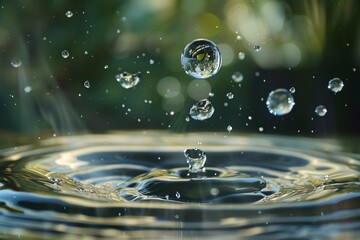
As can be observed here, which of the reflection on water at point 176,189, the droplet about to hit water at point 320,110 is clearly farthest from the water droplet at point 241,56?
the reflection on water at point 176,189

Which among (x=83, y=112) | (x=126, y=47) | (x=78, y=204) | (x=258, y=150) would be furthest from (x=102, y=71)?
(x=78, y=204)

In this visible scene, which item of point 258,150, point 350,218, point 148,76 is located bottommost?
point 350,218

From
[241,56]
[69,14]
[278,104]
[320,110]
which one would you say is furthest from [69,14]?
[278,104]

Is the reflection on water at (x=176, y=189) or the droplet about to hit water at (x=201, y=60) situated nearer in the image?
the reflection on water at (x=176, y=189)

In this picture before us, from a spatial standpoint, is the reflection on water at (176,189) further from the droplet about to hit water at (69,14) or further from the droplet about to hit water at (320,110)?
the droplet about to hit water at (69,14)

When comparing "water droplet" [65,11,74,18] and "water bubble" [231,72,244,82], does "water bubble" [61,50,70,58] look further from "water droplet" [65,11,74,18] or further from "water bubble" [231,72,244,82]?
"water bubble" [231,72,244,82]

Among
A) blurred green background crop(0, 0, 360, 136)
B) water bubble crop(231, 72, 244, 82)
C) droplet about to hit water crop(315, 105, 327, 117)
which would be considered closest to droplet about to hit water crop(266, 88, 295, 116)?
droplet about to hit water crop(315, 105, 327, 117)

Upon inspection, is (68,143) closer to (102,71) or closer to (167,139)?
(167,139)
